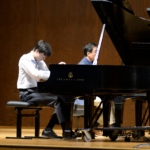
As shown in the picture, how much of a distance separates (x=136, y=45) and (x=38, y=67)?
1.31m

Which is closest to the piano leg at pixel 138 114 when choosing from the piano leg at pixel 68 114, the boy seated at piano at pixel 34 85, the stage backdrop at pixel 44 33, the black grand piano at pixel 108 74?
the black grand piano at pixel 108 74

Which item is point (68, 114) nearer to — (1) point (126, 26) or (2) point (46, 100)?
(2) point (46, 100)

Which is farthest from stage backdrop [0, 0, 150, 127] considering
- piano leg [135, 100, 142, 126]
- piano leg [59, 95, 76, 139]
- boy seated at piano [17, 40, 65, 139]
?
piano leg [59, 95, 76, 139]

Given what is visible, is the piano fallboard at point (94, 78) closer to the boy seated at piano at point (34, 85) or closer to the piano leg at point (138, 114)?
the boy seated at piano at point (34, 85)

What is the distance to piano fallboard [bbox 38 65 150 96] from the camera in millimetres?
2676

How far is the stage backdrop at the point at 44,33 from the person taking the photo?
19.2 feet

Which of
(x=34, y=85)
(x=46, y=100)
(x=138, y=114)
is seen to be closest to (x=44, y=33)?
(x=34, y=85)

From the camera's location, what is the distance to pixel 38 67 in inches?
143

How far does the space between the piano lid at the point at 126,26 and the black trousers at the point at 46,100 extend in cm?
90

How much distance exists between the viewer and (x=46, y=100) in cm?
318

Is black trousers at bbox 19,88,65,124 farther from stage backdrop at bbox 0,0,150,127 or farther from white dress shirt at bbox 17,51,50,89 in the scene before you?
stage backdrop at bbox 0,0,150,127

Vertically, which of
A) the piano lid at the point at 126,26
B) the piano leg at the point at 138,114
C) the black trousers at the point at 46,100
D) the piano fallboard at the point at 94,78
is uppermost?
the piano lid at the point at 126,26

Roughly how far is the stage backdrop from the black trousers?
8.36 feet

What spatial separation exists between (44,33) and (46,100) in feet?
9.70
